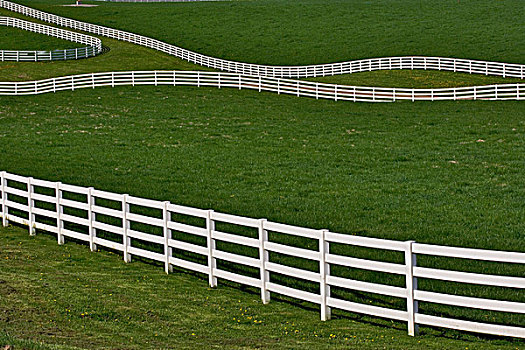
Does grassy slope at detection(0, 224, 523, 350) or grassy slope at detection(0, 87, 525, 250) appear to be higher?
grassy slope at detection(0, 224, 523, 350)

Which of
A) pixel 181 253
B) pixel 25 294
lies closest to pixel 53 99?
pixel 181 253

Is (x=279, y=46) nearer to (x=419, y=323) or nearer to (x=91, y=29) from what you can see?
(x=91, y=29)

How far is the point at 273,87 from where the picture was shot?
4481cm

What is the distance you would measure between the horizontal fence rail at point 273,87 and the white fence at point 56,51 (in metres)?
16.2

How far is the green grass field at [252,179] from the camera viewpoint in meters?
10.5

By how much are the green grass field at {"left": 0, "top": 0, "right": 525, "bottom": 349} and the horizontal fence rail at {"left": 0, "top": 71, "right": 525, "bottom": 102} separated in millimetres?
1461

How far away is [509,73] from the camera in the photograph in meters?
51.0

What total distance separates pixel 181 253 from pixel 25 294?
4.06m

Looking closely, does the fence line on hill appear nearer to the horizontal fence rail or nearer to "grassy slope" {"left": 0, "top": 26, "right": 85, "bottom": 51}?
the horizontal fence rail

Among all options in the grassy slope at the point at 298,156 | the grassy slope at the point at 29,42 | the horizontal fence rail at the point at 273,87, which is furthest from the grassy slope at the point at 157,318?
the grassy slope at the point at 29,42

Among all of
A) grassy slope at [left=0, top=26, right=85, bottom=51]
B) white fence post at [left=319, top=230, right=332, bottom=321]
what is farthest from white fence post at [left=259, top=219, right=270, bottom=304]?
grassy slope at [left=0, top=26, right=85, bottom=51]

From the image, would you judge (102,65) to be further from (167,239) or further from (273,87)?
(167,239)

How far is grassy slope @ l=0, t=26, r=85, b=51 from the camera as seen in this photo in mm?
68375

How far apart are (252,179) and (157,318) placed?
11.9 metres
